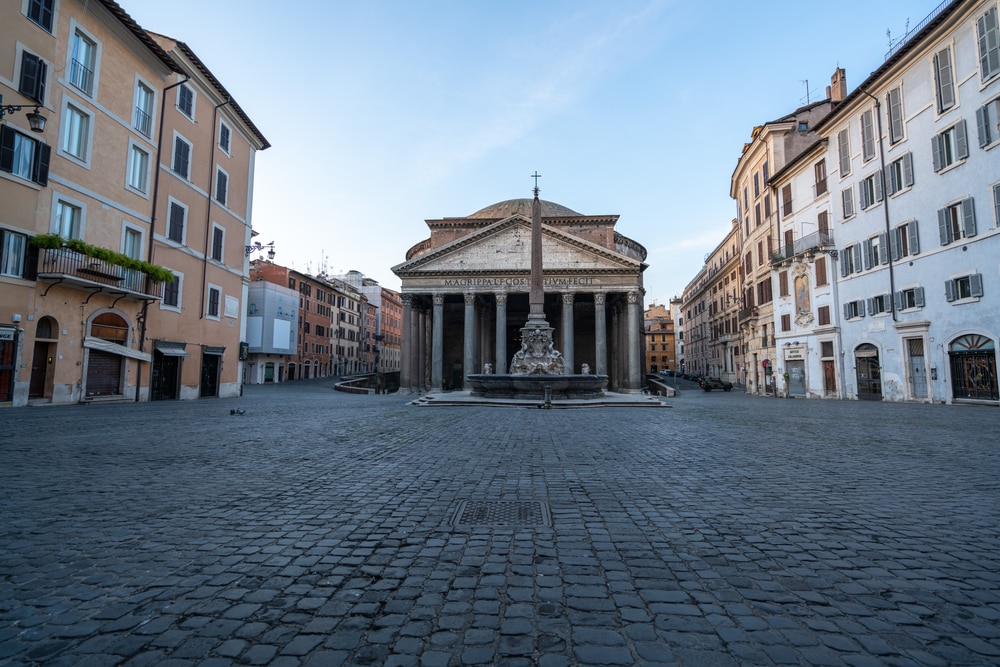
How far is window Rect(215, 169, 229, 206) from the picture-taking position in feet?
80.1

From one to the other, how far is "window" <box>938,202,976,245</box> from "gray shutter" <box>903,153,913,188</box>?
7.30 feet

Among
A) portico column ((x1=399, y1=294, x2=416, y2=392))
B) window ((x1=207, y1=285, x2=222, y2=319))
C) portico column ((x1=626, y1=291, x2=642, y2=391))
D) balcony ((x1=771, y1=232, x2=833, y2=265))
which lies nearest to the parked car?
portico column ((x1=626, y1=291, x2=642, y2=391))

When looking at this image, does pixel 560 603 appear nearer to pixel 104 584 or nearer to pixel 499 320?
pixel 104 584

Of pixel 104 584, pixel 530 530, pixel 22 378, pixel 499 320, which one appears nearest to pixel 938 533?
pixel 530 530

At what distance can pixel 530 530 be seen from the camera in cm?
400

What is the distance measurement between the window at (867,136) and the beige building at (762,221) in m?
8.00

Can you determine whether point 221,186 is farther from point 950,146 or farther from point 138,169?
point 950,146

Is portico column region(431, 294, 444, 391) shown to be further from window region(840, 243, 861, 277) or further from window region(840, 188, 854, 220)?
window region(840, 188, 854, 220)

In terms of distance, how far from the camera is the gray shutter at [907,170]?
22.1 m

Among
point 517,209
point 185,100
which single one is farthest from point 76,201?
point 517,209

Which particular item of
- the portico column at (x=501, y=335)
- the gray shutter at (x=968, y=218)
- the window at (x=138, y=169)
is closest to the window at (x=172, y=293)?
the window at (x=138, y=169)

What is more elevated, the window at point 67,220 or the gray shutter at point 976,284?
the window at point 67,220

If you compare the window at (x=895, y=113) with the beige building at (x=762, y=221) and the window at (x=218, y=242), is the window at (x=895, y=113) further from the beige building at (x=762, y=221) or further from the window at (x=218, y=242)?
the window at (x=218, y=242)

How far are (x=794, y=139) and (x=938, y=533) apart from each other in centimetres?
3722
